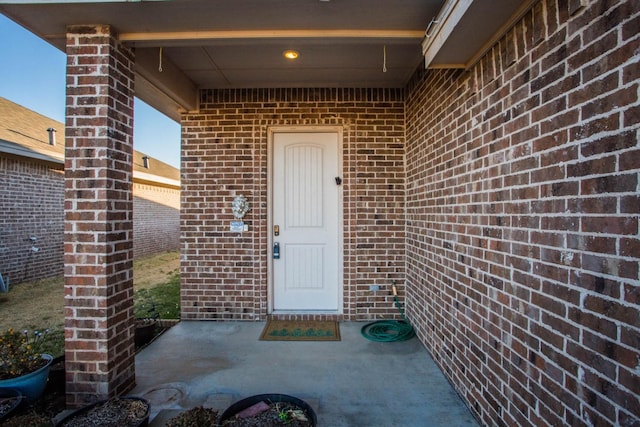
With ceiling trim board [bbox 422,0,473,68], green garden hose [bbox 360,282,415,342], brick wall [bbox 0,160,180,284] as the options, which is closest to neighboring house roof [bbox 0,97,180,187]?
brick wall [bbox 0,160,180,284]

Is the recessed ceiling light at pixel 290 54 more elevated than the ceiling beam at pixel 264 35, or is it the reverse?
the recessed ceiling light at pixel 290 54

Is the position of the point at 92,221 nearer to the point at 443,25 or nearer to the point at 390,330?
the point at 443,25

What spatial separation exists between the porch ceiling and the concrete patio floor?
240 cm

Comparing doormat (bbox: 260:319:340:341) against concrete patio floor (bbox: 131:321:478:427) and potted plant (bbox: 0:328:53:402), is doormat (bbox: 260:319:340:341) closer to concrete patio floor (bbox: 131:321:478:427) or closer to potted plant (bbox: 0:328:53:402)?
concrete patio floor (bbox: 131:321:478:427)

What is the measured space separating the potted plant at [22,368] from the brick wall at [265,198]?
69.3 inches

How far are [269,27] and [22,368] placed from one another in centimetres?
293

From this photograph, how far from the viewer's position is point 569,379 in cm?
138

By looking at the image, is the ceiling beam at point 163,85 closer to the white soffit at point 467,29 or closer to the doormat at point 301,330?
the white soffit at point 467,29

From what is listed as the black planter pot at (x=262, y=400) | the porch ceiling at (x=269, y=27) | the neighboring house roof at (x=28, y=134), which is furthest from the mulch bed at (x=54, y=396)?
the neighboring house roof at (x=28, y=134)

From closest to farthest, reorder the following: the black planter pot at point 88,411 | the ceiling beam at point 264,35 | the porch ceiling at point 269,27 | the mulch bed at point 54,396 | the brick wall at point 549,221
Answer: the brick wall at point 549,221, the black planter pot at point 88,411, the porch ceiling at point 269,27, the mulch bed at point 54,396, the ceiling beam at point 264,35

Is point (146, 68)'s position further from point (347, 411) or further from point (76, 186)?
point (347, 411)

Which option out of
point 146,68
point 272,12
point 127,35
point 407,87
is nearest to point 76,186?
point 127,35

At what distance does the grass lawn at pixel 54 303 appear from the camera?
13.8 ft

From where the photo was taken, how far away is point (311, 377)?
2.74m
